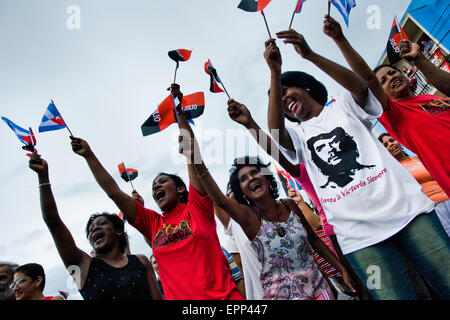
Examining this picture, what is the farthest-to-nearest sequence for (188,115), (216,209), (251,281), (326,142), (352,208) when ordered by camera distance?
(188,115), (216,209), (251,281), (326,142), (352,208)

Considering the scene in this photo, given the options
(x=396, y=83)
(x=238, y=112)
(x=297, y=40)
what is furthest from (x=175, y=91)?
(x=396, y=83)

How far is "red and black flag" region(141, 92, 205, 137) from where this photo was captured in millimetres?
3025

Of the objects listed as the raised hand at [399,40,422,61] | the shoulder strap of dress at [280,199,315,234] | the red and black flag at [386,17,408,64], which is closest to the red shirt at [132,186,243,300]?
the shoulder strap of dress at [280,199,315,234]

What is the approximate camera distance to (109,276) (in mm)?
2129

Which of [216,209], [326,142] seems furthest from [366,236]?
[216,209]

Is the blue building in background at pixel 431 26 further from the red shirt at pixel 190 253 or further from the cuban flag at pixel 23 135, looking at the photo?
the cuban flag at pixel 23 135

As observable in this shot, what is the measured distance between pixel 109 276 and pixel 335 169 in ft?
5.99

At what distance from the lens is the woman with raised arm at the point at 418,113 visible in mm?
1885

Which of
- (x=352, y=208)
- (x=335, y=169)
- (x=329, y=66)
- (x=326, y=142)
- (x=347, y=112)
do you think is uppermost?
(x=329, y=66)

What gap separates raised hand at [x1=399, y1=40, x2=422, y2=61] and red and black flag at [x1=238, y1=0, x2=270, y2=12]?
1192mm

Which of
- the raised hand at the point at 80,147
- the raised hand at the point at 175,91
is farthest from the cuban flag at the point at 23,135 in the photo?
the raised hand at the point at 175,91

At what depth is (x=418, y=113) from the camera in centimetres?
204
